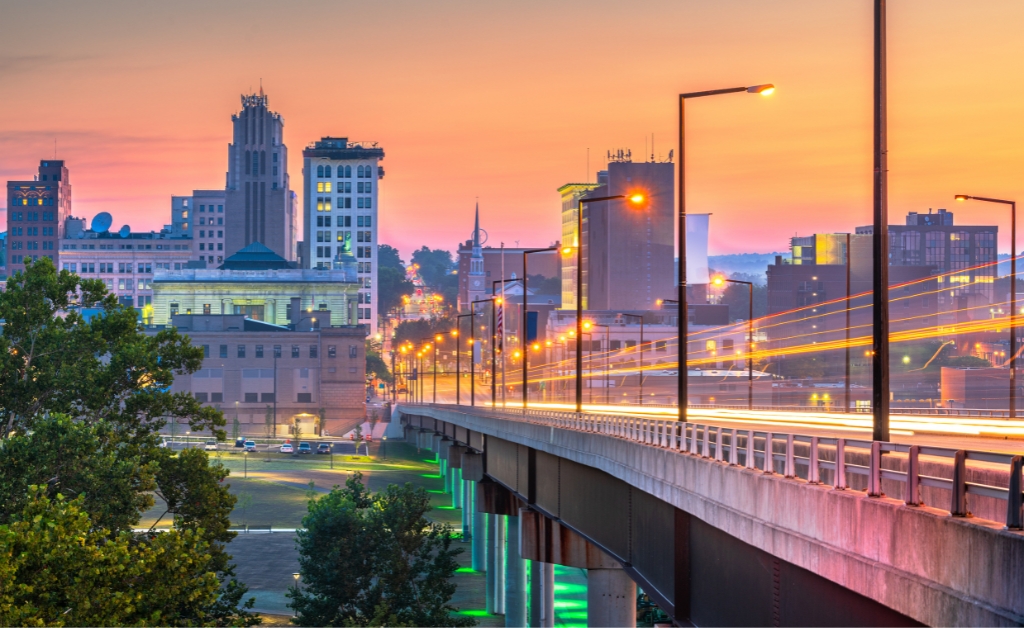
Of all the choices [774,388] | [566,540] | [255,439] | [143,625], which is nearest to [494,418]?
[566,540]

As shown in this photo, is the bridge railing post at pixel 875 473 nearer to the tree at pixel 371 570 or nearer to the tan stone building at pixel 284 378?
the tree at pixel 371 570

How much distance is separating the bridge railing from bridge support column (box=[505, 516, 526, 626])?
112 ft

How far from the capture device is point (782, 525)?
1805 cm

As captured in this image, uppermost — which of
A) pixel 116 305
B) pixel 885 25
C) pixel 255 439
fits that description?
pixel 885 25

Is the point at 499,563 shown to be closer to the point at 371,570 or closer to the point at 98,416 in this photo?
the point at 371,570

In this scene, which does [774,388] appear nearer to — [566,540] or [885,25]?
[566,540]

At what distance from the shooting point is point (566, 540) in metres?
43.6

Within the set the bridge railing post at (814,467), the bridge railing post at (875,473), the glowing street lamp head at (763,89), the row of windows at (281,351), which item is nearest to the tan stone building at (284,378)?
the row of windows at (281,351)

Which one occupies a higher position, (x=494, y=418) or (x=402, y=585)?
(x=494, y=418)

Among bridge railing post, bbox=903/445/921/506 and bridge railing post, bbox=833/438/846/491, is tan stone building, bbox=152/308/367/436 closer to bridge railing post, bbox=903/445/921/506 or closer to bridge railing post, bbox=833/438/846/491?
bridge railing post, bbox=833/438/846/491

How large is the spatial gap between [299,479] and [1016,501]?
118 meters

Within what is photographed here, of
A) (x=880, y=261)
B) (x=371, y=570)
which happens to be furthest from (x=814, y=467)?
(x=371, y=570)

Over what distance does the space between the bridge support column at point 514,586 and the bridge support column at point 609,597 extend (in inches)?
1098

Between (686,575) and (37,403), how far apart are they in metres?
30.5
